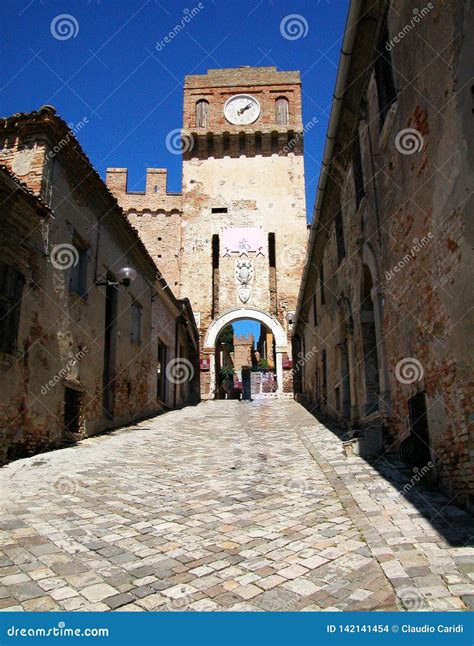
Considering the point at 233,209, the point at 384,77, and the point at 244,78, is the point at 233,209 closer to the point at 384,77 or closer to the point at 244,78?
the point at 244,78

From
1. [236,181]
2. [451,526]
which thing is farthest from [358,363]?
[236,181]

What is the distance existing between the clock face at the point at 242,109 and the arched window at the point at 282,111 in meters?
1.14

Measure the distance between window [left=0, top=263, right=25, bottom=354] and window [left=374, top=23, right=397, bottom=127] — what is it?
6.14 m

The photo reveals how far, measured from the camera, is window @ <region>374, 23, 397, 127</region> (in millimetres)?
7918

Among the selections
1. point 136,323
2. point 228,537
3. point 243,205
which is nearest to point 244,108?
point 243,205

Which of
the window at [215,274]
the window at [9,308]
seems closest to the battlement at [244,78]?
the window at [215,274]

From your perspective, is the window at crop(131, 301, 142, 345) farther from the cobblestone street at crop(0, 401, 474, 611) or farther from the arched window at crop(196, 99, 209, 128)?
the arched window at crop(196, 99, 209, 128)

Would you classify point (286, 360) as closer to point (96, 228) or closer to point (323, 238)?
point (323, 238)

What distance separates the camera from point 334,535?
4844mm

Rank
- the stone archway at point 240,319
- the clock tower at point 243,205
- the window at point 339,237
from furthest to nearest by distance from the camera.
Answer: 1. the clock tower at point 243,205
2. the stone archway at point 240,319
3. the window at point 339,237

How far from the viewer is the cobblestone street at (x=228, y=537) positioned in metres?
3.62

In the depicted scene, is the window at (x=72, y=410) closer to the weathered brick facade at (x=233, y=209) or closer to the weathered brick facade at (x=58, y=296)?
the weathered brick facade at (x=58, y=296)

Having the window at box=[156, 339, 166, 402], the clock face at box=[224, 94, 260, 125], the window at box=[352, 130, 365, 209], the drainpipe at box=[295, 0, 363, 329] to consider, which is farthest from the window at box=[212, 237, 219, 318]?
the window at box=[352, 130, 365, 209]

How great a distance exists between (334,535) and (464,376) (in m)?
1.89
